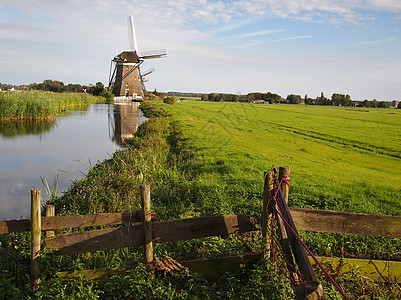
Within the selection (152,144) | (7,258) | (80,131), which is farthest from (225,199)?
(80,131)

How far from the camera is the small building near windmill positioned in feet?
214

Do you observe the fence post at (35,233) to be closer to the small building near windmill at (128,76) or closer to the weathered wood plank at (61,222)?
the weathered wood plank at (61,222)

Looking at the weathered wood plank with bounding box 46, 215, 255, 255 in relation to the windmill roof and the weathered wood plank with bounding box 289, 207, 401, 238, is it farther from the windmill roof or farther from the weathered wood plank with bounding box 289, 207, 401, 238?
the windmill roof

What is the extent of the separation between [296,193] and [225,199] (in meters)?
1.86

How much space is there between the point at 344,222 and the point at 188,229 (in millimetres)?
2123

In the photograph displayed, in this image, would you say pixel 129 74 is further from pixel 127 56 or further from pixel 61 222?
pixel 61 222

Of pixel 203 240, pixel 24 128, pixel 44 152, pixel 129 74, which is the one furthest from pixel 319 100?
pixel 203 240

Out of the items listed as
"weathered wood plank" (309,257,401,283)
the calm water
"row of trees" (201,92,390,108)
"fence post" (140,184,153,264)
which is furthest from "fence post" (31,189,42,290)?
"row of trees" (201,92,390,108)

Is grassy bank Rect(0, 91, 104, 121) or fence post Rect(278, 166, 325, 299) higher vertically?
grassy bank Rect(0, 91, 104, 121)

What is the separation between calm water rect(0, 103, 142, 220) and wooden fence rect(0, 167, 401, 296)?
5350 mm

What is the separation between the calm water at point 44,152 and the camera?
36.3 ft

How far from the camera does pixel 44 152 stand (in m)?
18.1

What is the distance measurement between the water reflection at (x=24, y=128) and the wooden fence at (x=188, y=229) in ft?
67.3

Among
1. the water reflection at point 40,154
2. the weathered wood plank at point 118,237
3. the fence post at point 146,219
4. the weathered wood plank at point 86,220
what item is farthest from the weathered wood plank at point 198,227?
the water reflection at point 40,154
